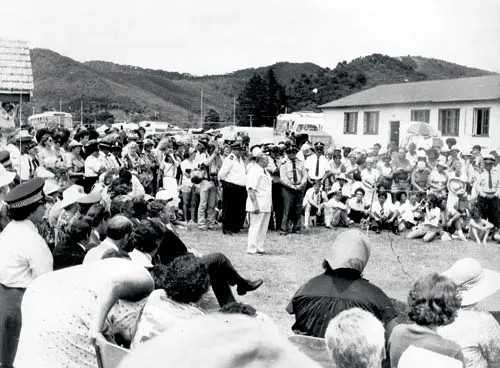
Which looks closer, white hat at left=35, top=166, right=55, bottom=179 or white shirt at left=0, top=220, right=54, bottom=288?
white shirt at left=0, top=220, right=54, bottom=288

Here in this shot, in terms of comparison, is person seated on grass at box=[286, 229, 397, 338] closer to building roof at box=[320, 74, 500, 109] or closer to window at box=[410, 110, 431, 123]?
building roof at box=[320, 74, 500, 109]

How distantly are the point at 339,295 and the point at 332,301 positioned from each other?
2.2 inches

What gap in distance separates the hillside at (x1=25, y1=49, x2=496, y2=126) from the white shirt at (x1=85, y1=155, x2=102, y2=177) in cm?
4013

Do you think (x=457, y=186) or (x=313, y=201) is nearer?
(x=457, y=186)

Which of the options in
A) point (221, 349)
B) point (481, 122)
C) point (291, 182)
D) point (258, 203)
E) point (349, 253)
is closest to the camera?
point (221, 349)

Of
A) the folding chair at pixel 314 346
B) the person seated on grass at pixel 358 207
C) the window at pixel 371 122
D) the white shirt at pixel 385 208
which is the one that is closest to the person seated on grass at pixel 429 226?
the white shirt at pixel 385 208

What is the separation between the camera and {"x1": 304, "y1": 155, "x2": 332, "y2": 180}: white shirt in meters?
14.7

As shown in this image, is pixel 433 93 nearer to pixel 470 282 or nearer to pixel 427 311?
pixel 470 282

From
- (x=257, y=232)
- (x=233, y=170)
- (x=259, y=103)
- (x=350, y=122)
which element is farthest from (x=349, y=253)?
(x=259, y=103)

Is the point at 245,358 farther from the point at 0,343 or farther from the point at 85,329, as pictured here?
the point at 0,343

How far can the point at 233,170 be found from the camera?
12.9 meters

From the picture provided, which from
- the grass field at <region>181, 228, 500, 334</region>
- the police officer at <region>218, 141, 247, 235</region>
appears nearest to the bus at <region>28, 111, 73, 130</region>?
the police officer at <region>218, 141, 247, 235</region>

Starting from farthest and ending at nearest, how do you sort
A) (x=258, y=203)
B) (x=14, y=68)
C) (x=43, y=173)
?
(x=14, y=68), (x=258, y=203), (x=43, y=173)

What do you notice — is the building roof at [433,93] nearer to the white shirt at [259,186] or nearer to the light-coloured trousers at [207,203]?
the light-coloured trousers at [207,203]
